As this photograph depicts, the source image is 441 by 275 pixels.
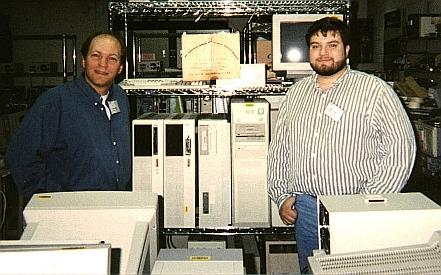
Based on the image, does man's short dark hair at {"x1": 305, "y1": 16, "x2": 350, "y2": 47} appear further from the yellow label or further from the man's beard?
the yellow label

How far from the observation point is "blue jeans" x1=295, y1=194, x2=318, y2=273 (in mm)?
1968

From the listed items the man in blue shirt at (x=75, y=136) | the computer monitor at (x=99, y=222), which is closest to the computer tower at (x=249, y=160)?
the man in blue shirt at (x=75, y=136)

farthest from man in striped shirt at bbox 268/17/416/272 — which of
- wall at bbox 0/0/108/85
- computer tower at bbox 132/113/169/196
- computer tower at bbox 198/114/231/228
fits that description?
wall at bbox 0/0/108/85

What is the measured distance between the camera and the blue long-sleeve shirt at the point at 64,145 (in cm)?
206

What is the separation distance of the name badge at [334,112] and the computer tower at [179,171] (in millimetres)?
568

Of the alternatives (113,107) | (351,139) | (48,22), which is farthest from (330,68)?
(48,22)

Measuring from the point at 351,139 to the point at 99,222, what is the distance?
3.54ft

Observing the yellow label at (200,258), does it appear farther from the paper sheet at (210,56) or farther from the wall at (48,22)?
the wall at (48,22)

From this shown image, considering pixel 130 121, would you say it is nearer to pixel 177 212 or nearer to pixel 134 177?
pixel 134 177

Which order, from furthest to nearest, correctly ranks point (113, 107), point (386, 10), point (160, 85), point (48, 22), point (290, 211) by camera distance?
1. point (48, 22)
2. point (386, 10)
3. point (160, 85)
4. point (113, 107)
5. point (290, 211)

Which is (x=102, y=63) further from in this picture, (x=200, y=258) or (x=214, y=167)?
(x=200, y=258)

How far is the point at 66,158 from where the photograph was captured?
2107mm

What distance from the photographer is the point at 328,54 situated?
6.57ft

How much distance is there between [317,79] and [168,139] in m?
0.65
